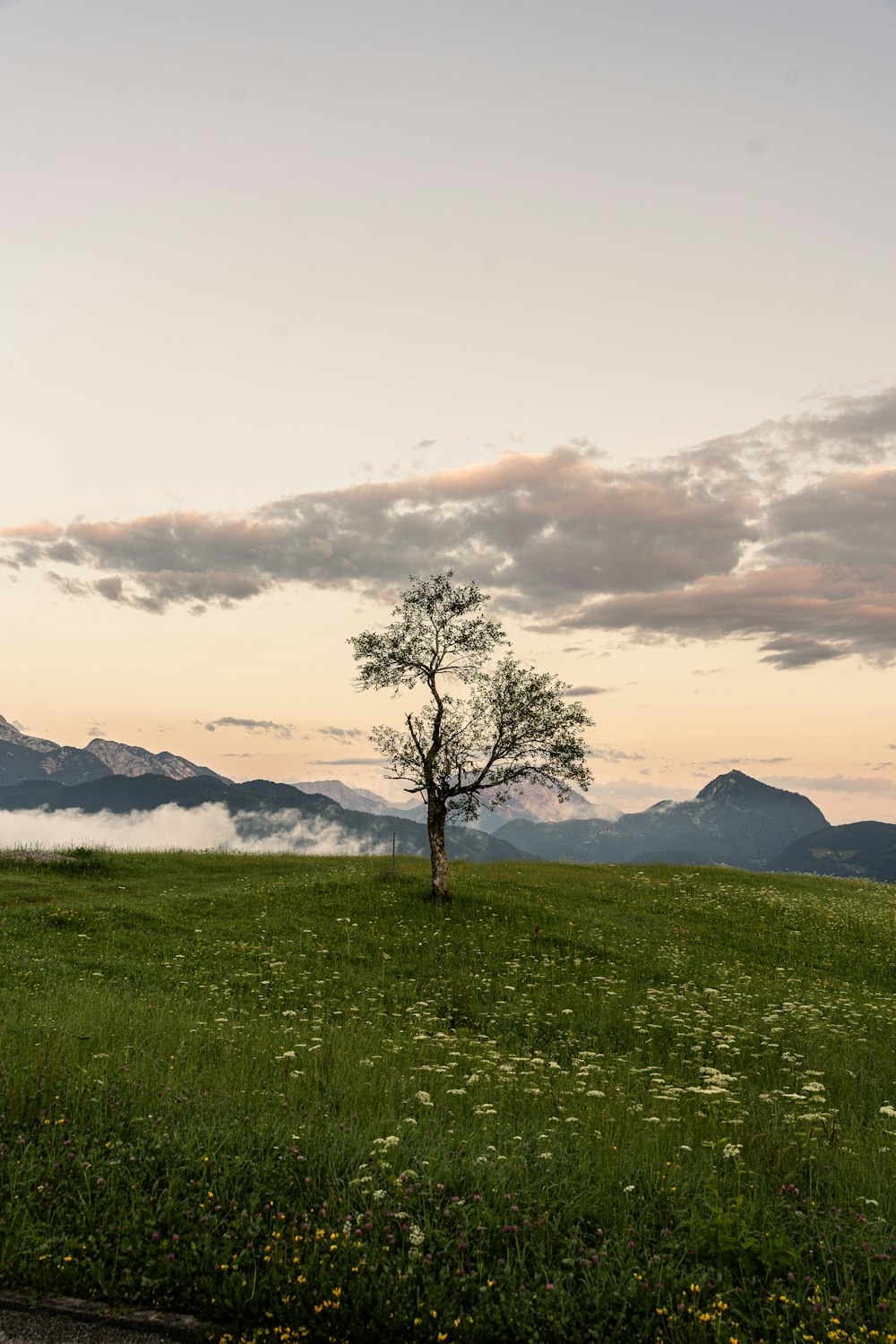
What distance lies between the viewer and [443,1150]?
9070 millimetres

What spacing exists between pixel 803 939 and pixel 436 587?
24537 mm

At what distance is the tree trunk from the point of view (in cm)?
3556

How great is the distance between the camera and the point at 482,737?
123ft

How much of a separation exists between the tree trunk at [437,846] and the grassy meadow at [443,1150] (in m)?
11.4

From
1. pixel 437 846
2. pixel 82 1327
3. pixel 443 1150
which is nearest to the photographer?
pixel 82 1327

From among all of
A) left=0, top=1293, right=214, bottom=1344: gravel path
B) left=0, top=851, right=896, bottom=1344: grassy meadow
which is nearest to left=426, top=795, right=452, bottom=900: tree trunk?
left=0, top=851, right=896, bottom=1344: grassy meadow

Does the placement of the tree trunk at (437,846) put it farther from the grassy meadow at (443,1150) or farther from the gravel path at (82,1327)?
the gravel path at (82,1327)

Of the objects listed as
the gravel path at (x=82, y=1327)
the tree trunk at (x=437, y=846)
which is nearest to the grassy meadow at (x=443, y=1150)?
the gravel path at (x=82, y=1327)

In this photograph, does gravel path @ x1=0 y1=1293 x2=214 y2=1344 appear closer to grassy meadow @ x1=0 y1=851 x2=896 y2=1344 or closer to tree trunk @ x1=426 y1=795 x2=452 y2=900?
grassy meadow @ x1=0 y1=851 x2=896 y2=1344

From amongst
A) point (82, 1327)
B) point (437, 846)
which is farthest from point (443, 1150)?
point (437, 846)

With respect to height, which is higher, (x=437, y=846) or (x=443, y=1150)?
(x=437, y=846)

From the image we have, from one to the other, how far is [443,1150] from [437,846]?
2728 centimetres

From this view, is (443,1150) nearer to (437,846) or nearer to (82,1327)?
(82,1327)

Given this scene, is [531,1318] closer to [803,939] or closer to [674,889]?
[803,939]
